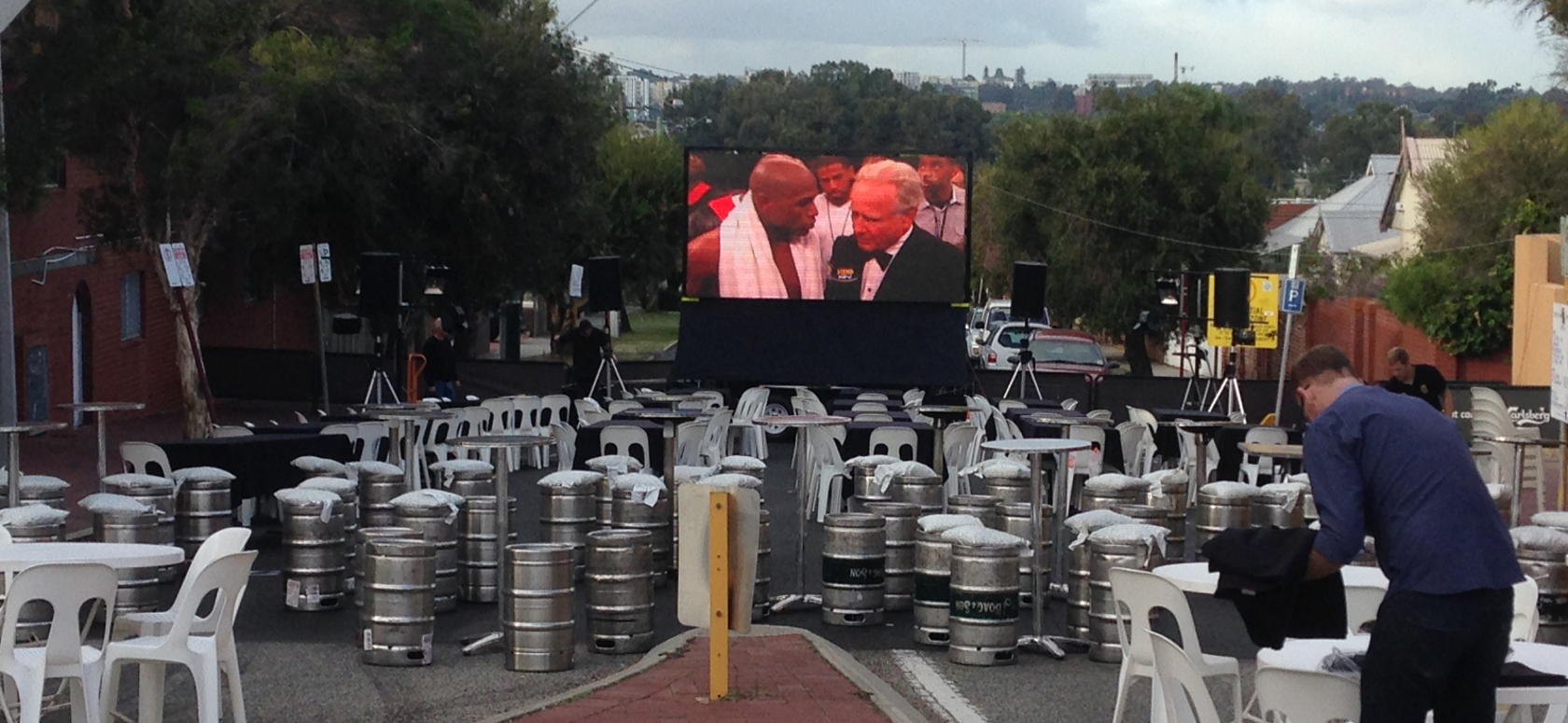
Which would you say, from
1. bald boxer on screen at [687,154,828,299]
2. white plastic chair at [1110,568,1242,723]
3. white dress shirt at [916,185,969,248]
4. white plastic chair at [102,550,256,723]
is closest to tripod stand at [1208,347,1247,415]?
white dress shirt at [916,185,969,248]

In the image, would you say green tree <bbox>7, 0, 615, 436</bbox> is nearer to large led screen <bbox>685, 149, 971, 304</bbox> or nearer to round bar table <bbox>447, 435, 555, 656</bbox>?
large led screen <bbox>685, 149, 971, 304</bbox>

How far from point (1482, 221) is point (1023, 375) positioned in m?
→ 16.8

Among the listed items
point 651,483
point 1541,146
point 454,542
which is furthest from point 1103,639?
point 1541,146

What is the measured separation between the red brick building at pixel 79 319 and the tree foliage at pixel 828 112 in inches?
2468

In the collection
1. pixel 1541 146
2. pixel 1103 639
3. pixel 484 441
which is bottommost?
pixel 1103 639

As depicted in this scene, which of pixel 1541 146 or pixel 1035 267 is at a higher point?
pixel 1541 146

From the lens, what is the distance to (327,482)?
11.4 meters

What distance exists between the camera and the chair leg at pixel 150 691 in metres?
7.65

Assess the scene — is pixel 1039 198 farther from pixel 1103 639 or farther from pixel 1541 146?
pixel 1103 639

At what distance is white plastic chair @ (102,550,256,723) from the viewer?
289 inches

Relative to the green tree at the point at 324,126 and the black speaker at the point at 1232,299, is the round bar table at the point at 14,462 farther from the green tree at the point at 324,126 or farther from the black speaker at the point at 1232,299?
the black speaker at the point at 1232,299

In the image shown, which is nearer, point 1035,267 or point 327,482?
point 327,482

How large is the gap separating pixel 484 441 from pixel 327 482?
7.23 feet

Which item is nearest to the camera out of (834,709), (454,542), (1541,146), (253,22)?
(834,709)
